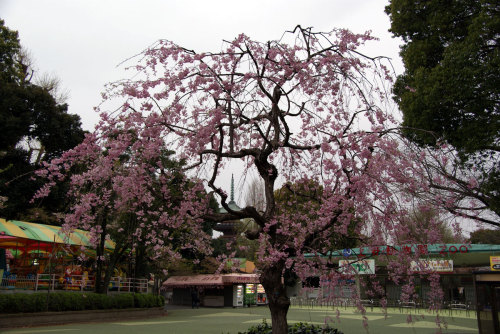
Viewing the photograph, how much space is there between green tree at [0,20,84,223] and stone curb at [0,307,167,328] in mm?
4618

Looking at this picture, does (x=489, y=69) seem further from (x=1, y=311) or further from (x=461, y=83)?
(x=1, y=311)

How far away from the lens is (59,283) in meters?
17.0

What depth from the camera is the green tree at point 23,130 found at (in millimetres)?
16672

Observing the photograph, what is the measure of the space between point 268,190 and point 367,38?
2871mm

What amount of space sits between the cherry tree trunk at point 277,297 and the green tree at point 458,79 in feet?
13.2

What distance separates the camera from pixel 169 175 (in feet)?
21.8

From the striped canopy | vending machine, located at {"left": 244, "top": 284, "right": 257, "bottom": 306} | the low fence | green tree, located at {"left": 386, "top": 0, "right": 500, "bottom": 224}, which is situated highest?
green tree, located at {"left": 386, "top": 0, "right": 500, "bottom": 224}

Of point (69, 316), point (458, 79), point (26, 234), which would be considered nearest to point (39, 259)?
point (69, 316)

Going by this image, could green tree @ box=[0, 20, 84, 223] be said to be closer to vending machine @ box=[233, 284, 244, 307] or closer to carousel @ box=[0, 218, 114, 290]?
carousel @ box=[0, 218, 114, 290]

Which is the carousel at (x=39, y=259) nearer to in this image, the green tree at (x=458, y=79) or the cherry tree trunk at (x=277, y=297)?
the cherry tree trunk at (x=277, y=297)

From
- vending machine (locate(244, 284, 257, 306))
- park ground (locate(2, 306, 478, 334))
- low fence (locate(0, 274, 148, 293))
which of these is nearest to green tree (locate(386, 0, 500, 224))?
park ground (locate(2, 306, 478, 334))

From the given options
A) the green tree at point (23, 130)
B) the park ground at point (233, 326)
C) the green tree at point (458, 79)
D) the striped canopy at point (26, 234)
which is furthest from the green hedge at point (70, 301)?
the green tree at point (458, 79)

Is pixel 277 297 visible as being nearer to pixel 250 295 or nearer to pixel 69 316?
pixel 69 316

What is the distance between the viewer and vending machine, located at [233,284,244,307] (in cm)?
2998
